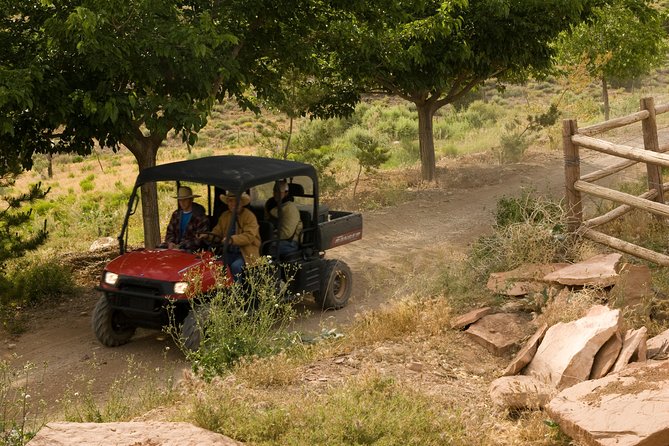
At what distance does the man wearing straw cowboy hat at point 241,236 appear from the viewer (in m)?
9.08

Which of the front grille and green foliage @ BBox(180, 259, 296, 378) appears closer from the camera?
green foliage @ BBox(180, 259, 296, 378)

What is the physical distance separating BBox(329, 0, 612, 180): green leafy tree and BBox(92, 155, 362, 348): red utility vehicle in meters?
3.65

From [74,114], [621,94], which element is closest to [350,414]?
[74,114]

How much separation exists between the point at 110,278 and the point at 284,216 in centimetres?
205

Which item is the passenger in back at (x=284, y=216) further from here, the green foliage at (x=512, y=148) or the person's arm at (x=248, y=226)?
the green foliage at (x=512, y=148)

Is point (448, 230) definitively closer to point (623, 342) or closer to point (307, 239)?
point (307, 239)

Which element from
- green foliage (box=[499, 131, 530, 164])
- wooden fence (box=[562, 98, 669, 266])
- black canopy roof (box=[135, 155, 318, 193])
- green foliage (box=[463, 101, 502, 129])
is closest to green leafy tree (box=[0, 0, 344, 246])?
black canopy roof (box=[135, 155, 318, 193])

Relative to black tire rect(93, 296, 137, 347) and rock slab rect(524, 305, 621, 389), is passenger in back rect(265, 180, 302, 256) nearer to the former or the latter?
black tire rect(93, 296, 137, 347)

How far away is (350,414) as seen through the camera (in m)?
5.49

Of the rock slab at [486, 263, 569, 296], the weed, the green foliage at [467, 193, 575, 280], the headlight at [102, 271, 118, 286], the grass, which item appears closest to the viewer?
the grass

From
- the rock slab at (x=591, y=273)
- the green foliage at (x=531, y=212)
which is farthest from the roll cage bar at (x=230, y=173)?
the rock slab at (x=591, y=273)

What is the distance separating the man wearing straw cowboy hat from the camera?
908 centimetres

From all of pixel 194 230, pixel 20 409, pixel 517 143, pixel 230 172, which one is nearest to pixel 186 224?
pixel 194 230

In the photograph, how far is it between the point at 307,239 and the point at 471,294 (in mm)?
2267
